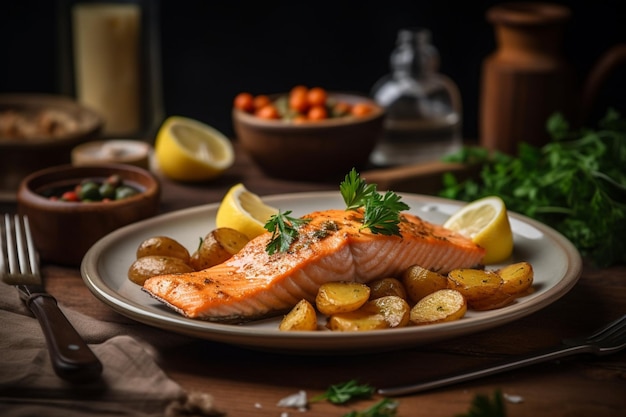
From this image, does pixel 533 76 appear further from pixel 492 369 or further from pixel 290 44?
pixel 492 369

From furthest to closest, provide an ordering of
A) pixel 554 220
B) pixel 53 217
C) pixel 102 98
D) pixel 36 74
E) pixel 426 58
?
pixel 36 74, pixel 102 98, pixel 426 58, pixel 554 220, pixel 53 217

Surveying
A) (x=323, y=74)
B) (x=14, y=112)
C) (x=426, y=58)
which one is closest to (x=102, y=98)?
(x=14, y=112)

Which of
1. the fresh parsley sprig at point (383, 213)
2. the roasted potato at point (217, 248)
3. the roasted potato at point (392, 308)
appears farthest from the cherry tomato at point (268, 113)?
the roasted potato at point (392, 308)

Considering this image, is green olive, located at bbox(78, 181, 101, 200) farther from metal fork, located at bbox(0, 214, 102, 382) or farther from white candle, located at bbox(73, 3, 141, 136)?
white candle, located at bbox(73, 3, 141, 136)

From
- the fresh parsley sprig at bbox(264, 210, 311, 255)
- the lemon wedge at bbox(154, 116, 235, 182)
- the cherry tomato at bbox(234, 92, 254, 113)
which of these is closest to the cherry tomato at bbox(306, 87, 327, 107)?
the cherry tomato at bbox(234, 92, 254, 113)

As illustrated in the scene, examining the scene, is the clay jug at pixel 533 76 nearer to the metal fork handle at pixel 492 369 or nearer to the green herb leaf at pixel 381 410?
the metal fork handle at pixel 492 369

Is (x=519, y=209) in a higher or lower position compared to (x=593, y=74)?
lower

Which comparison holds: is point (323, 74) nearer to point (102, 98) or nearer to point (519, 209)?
point (102, 98)
